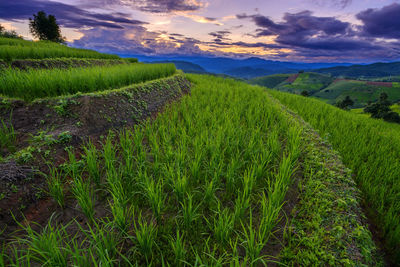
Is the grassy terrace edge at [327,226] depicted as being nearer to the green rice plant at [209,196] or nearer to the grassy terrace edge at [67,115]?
the green rice plant at [209,196]

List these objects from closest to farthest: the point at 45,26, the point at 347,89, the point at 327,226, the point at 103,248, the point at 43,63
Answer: the point at 103,248
the point at 327,226
the point at 43,63
the point at 45,26
the point at 347,89

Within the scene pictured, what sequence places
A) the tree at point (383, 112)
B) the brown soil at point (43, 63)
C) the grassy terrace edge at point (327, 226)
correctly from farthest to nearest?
1. the tree at point (383, 112)
2. the brown soil at point (43, 63)
3. the grassy terrace edge at point (327, 226)

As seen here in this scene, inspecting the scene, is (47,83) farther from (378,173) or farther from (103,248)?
(378,173)

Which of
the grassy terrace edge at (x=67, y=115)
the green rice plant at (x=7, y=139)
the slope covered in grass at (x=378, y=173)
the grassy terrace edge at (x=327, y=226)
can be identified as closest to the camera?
the grassy terrace edge at (x=327, y=226)

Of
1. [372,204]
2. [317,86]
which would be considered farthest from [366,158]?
[317,86]

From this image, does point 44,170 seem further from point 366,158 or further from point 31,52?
point 31,52

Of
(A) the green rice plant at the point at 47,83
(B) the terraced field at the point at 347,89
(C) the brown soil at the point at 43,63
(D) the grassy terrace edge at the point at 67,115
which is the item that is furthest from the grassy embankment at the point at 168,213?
(B) the terraced field at the point at 347,89

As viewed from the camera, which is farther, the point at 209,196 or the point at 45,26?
the point at 45,26

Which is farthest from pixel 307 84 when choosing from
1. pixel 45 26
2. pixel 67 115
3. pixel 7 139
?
pixel 7 139

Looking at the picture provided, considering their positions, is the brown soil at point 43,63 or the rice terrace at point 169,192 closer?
the rice terrace at point 169,192

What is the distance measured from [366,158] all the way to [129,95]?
6.42 metres

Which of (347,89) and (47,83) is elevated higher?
(47,83)

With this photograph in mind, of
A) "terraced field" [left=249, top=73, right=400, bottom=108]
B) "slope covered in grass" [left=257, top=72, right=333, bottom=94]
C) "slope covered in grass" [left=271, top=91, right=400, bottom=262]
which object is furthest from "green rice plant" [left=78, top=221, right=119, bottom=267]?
"slope covered in grass" [left=257, top=72, right=333, bottom=94]

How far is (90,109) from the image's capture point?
386 cm
